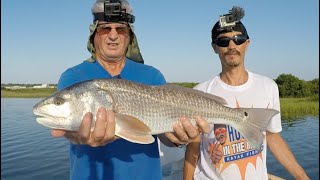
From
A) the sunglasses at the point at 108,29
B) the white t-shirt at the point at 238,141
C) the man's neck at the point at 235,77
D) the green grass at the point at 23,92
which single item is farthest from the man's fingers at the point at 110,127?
the green grass at the point at 23,92

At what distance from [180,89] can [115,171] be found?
3.85ft

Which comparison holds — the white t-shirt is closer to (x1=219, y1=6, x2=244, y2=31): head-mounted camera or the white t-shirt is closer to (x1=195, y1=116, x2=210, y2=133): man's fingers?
(x1=219, y1=6, x2=244, y2=31): head-mounted camera

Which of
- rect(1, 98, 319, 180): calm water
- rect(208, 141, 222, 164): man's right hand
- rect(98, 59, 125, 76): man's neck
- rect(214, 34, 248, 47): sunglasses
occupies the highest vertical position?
rect(214, 34, 248, 47): sunglasses

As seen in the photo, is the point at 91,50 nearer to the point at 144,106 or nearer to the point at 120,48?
the point at 120,48

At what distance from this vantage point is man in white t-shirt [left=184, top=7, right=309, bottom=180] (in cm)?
468

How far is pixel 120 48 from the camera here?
3959 mm

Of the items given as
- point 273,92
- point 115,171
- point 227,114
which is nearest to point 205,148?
point 227,114

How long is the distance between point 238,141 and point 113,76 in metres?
1.96

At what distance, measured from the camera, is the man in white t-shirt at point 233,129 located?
468 centimetres

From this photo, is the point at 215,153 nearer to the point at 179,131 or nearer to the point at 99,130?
the point at 179,131

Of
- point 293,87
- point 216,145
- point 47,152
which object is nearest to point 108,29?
point 216,145

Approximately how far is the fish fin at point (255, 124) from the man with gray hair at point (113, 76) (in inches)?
27.2

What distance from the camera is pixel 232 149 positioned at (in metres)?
4.72

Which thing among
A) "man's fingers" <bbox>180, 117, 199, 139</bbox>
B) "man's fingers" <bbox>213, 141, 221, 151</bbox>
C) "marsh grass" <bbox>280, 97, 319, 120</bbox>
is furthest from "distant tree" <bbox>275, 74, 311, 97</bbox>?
"man's fingers" <bbox>180, 117, 199, 139</bbox>
